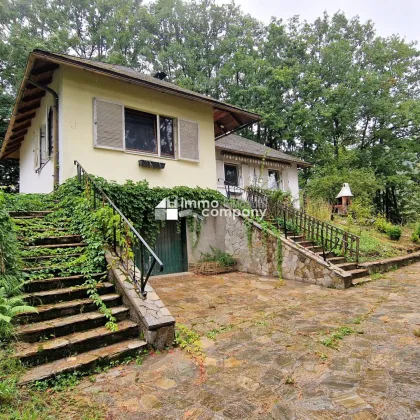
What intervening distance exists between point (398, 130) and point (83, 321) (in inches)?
979

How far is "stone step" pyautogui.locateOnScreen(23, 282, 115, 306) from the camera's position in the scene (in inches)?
136

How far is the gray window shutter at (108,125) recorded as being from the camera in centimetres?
700

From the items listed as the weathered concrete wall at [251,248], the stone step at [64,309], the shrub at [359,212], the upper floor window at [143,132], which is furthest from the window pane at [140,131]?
the shrub at [359,212]

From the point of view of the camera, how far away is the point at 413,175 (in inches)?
788

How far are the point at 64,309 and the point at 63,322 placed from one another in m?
0.27

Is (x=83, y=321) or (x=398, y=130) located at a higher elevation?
(x=398, y=130)

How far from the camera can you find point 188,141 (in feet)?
28.1

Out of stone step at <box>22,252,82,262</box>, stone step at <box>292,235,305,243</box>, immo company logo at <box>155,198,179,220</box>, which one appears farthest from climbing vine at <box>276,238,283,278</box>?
stone step at <box>22,252,82,262</box>

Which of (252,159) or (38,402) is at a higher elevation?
(252,159)

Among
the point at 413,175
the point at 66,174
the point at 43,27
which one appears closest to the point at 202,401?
the point at 66,174

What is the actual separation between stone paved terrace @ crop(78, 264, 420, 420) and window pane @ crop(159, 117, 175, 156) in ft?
16.4

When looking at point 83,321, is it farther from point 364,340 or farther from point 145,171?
point 145,171

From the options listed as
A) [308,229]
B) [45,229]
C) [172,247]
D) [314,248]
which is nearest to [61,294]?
[45,229]

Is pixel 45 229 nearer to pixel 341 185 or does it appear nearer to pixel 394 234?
pixel 394 234
